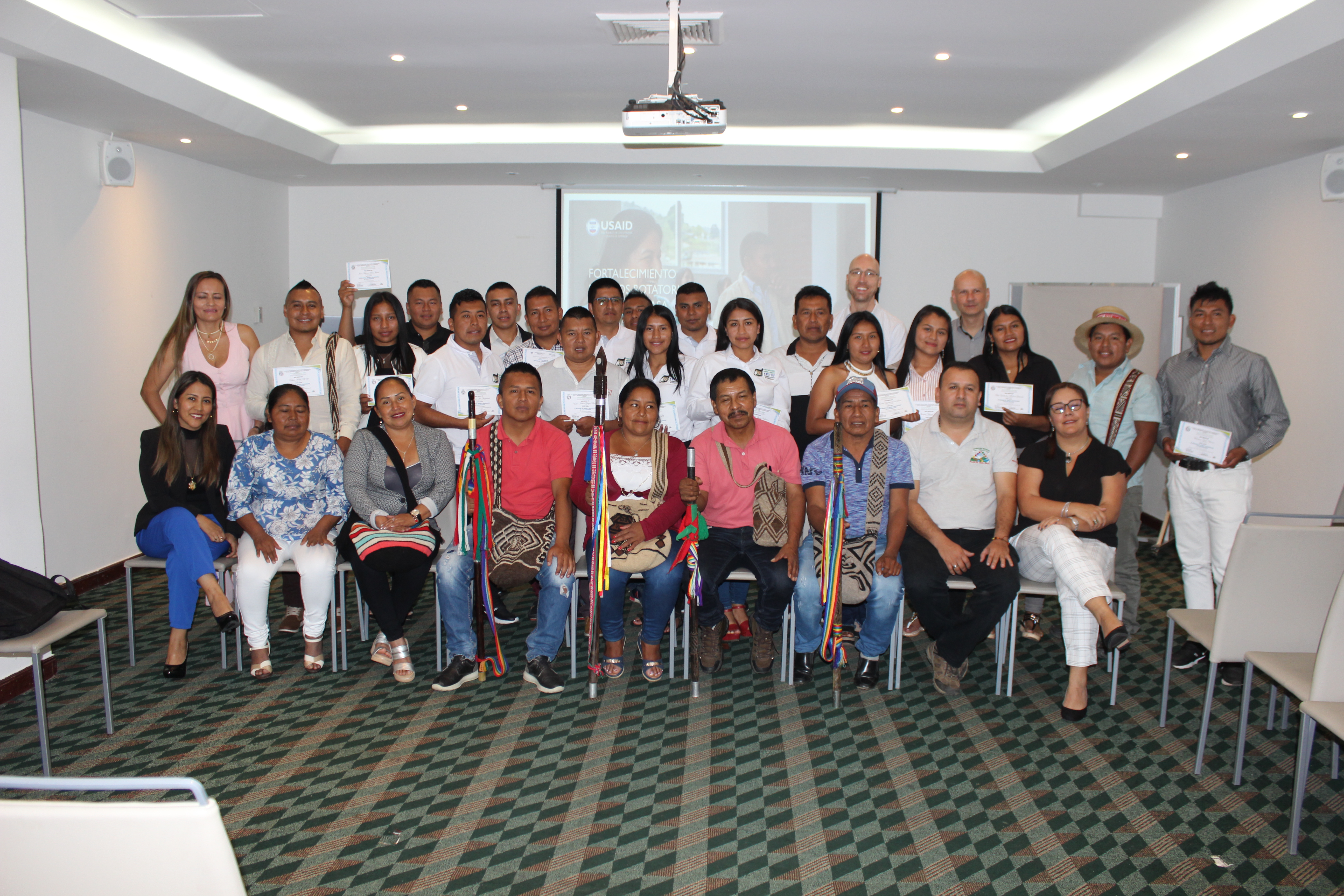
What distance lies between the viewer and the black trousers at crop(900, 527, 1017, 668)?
12.3ft

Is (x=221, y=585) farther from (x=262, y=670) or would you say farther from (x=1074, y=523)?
(x=1074, y=523)

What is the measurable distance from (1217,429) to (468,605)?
144 inches

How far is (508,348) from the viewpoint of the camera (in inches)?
194

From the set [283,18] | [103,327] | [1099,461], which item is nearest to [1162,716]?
[1099,461]

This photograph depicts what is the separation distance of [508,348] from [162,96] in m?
2.26

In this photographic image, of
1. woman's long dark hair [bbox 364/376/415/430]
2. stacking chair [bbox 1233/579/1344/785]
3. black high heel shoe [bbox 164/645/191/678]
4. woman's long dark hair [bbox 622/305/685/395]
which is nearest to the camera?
stacking chair [bbox 1233/579/1344/785]

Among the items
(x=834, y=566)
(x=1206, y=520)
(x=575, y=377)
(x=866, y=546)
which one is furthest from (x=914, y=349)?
(x=575, y=377)

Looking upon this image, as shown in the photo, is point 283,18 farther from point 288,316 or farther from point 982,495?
point 982,495

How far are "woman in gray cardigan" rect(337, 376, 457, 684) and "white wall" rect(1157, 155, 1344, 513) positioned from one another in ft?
17.7

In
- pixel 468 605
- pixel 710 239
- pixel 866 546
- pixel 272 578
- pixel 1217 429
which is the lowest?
pixel 468 605

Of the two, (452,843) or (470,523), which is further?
(470,523)

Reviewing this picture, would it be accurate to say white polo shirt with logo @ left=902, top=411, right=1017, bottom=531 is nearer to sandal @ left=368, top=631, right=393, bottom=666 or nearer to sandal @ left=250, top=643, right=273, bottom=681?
sandal @ left=368, top=631, right=393, bottom=666

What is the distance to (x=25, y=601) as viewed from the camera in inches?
120

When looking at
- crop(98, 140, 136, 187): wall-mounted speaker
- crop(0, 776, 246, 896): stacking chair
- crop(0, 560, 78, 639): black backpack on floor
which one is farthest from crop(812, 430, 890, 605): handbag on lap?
crop(98, 140, 136, 187): wall-mounted speaker
